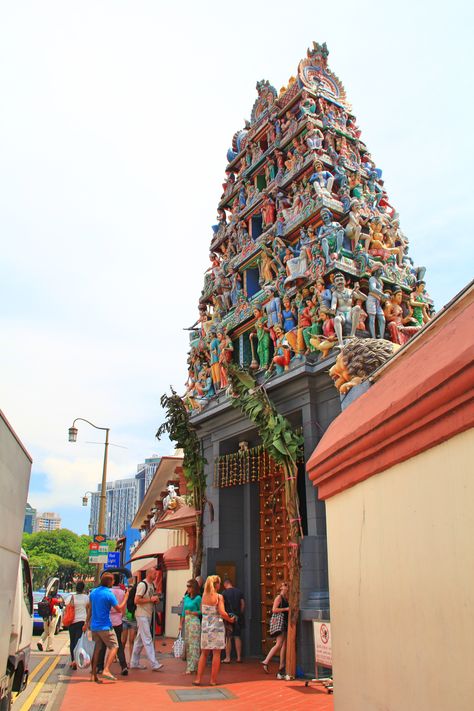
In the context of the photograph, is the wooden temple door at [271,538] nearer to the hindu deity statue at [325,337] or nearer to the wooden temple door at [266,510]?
the wooden temple door at [266,510]

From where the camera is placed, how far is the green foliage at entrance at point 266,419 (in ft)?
38.1

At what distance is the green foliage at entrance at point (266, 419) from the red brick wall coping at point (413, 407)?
6515 millimetres

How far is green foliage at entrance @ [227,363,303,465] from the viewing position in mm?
11609

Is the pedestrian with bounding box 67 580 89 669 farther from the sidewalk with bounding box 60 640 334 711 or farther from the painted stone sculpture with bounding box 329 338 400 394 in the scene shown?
the painted stone sculpture with bounding box 329 338 400 394

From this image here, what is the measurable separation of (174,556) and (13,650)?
42.4 ft

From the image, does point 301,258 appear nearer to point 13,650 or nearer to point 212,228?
point 212,228

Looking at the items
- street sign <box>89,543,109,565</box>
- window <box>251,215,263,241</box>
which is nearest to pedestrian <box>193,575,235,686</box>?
window <box>251,215,263,241</box>

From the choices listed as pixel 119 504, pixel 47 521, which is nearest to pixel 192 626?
pixel 119 504

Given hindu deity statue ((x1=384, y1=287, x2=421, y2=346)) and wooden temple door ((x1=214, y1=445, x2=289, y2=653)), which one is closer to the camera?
hindu deity statue ((x1=384, y1=287, x2=421, y2=346))

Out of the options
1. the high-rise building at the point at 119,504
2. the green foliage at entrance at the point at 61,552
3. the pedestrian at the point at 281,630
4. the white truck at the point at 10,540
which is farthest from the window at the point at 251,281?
the high-rise building at the point at 119,504

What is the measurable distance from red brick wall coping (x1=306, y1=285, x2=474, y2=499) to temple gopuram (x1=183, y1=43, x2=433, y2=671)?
22.1ft

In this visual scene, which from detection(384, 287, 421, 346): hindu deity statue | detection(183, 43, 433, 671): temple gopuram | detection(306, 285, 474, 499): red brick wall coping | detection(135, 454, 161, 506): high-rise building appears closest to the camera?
detection(306, 285, 474, 499): red brick wall coping

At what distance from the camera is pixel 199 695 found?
27.4ft

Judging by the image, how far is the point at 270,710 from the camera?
24.4ft
